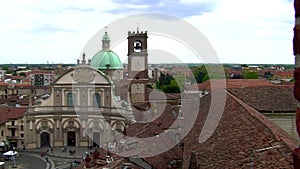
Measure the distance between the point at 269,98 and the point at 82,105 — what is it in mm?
25829

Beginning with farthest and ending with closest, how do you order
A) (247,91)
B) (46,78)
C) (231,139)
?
(46,78) < (247,91) < (231,139)

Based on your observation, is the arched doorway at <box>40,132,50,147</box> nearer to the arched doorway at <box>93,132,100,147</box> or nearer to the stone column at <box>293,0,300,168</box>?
the arched doorway at <box>93,132,100,147</box>

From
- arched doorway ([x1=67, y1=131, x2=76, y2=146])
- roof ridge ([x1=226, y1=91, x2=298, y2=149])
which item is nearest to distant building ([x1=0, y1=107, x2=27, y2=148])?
arched doorway ([x1=67, y1=131, x2=76, y2=146])

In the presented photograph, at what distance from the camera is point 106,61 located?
48.1 meters

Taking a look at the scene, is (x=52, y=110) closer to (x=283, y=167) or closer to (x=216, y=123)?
(x=216, y=123)

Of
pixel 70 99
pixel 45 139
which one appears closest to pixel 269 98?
pixel 70 99

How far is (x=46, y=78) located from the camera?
103m

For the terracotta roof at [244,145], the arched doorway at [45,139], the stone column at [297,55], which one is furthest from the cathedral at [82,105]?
the stone column at [297,55]

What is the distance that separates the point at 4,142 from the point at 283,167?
128 ft

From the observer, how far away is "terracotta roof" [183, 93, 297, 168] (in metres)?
6.79

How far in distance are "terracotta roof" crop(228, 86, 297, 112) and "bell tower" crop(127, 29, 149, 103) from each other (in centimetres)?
2165

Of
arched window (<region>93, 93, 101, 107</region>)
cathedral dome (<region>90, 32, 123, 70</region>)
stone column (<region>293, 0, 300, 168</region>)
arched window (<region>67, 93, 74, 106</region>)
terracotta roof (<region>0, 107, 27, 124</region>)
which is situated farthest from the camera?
cathedral dome (<region>90, 32, 123, 70</region>)

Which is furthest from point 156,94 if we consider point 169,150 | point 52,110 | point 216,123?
point 216,123

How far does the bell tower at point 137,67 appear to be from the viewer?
40.4 meters
